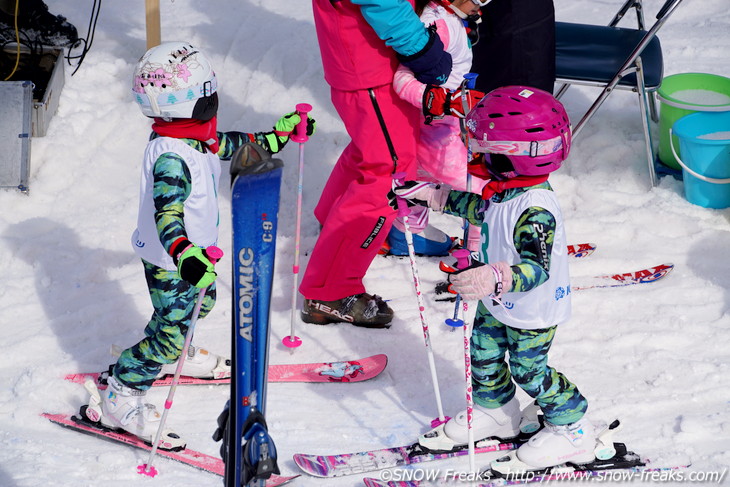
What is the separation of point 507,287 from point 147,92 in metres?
Result: 1.66

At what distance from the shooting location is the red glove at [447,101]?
460 centimetres

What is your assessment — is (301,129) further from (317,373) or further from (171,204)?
(317,373)

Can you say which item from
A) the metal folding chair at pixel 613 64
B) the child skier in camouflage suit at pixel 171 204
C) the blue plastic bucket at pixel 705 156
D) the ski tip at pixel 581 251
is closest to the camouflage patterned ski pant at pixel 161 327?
the child skier in camouflage suit at pixel 171 204

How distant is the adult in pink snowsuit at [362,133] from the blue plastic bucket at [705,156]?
6.75ft

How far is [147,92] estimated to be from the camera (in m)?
3.91

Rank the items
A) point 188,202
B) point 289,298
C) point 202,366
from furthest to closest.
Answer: point 289,298 < point 202,366 < point 188,202

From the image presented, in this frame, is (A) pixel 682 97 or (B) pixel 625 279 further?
(A) pixel 682 97

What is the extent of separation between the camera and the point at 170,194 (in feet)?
12.6

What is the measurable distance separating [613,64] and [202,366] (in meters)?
3.42

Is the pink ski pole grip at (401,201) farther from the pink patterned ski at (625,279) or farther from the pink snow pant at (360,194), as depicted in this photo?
the pink patterned ski at (625,279)

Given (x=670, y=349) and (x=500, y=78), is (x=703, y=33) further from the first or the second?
(x=670, y=349)

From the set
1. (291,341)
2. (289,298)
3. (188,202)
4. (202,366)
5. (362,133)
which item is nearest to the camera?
(188,202)

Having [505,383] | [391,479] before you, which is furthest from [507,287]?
[391,479]

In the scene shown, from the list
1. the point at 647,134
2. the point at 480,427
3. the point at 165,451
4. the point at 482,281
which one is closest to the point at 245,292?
the point at 482,281
